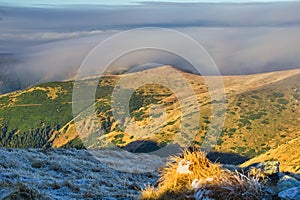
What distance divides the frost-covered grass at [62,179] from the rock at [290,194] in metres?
6.70

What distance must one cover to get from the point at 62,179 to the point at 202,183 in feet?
42.6

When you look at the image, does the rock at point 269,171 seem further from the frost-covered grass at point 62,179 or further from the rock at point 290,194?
the frost-covered grass at point 62,179

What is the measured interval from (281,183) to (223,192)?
2.47m

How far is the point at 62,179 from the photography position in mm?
23797

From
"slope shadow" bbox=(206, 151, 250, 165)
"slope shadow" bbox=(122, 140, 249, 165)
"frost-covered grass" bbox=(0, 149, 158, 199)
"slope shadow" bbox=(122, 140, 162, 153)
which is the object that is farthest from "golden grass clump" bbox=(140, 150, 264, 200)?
"slope shadow" bbox=(122, 140, 162, 153)

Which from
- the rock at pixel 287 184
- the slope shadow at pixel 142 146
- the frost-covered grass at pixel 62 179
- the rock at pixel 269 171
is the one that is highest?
the rock at pixel 287 184

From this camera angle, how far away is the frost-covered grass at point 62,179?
1657 cm

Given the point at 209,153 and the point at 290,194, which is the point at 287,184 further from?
the point at 209,153

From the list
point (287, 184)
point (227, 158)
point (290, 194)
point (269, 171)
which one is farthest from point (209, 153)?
point (290, 194)

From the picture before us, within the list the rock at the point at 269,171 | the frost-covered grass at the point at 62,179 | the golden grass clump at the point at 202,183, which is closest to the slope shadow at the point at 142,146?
the frost-covered grass at the point at 62,179

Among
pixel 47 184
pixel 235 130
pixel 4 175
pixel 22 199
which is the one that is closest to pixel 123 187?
pixel 47 184

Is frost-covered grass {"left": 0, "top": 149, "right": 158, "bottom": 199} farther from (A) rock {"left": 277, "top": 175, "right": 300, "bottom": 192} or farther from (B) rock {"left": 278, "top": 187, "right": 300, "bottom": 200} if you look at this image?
(B) rock {"left": 278, "top": 187, "right": 300, "bottom": 200}

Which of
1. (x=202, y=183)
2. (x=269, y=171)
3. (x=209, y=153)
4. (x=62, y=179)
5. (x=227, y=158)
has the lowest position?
(x=209, y=153)

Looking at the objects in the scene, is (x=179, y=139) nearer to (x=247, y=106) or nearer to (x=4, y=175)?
(x=247, y=106)
